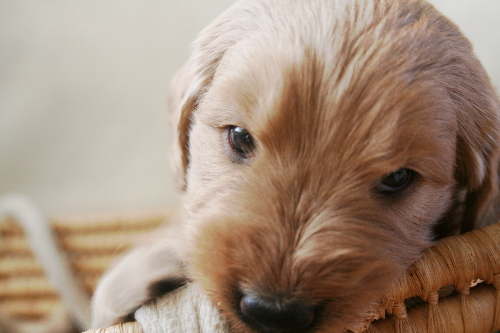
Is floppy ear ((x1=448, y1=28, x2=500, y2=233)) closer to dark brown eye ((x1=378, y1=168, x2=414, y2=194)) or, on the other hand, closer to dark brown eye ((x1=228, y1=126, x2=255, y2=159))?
dark brown eye ((x1=378, y1=168, x2=414, y2=194))

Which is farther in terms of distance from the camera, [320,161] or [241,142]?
[241,142]

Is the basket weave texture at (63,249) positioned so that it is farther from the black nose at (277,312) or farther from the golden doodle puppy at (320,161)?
the black nose at (277,312)

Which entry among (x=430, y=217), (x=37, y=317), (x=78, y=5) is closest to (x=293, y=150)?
(x=430, y=217)

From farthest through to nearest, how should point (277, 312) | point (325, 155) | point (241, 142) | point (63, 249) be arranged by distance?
point (63, 249) < point (241, 142) < point (325, 155) < point (277, 312)

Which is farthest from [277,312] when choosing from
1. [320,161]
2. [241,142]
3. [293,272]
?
[241,142]

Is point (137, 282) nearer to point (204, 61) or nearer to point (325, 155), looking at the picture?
point (325, 155)

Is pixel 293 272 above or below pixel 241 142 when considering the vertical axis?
below

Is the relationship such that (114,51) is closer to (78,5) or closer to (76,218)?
(78,5)
